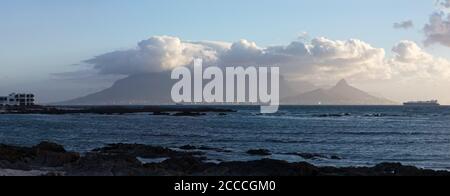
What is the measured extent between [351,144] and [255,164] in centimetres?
2651

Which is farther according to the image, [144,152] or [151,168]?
[144,152]

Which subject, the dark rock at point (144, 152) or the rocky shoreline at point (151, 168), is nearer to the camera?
the rocky shoreline at point (151, 168)

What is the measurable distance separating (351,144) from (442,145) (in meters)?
8.02

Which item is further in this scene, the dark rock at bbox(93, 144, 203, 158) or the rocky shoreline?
the dark rock at bbox(93, 144, 203, 158)

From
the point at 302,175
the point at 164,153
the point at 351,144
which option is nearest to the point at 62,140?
the point at 164,153

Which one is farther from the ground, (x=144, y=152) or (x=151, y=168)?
(x=151, y=168)

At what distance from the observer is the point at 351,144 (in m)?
50.9
